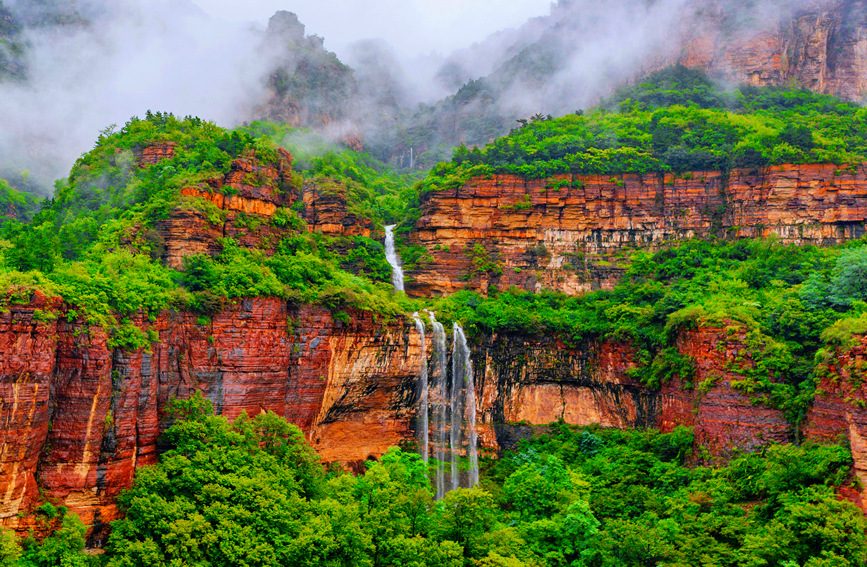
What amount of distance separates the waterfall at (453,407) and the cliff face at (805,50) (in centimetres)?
3856

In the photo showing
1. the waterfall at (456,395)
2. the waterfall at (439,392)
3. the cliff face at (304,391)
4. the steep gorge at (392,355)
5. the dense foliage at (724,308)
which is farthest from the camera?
the waterfall at (456,395)

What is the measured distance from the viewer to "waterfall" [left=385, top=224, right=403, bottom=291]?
137 ft

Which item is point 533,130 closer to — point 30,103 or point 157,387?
point 157,387

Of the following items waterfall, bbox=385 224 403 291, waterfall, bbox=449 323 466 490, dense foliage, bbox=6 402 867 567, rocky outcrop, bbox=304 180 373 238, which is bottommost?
dense foliage, bbox=6 402 867 567

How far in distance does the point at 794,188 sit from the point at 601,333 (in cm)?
1514

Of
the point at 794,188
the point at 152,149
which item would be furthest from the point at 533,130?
the point at 152,149

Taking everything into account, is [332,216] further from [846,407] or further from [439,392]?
[846,407]

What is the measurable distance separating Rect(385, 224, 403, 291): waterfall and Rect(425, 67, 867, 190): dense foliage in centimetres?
400

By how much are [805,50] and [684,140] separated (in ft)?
71.7

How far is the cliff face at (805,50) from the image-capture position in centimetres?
5700

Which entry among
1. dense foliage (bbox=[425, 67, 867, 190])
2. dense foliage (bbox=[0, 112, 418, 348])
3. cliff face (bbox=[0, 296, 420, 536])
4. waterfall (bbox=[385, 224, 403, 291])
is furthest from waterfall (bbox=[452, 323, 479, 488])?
dense foliage (bbox=[425, 67, 867, 190])

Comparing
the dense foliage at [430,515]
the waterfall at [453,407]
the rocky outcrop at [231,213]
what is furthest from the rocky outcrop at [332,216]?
the dense foliage at [430,515]

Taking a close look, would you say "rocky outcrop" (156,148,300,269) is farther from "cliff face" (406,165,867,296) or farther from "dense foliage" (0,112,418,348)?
"cliff face" (406,165,867,296)

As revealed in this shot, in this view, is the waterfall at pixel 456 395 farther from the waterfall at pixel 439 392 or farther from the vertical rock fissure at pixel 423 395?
the vertical rock fissure at pixel 423 395
